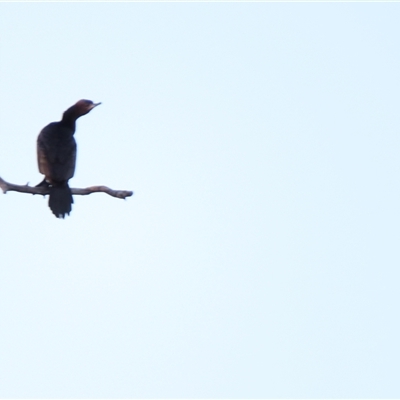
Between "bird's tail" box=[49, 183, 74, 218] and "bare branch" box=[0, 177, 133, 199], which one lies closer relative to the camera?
"bare branch" box=[0, 177, 133, 199]

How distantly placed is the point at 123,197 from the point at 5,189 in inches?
50.7

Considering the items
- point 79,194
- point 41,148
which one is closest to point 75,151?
point 41,148

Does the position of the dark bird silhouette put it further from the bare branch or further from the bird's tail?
the bare branch

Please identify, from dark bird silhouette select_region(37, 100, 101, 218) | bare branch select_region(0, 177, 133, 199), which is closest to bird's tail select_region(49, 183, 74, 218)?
dark bird silhouette select_region(37, 100, 101, 218)

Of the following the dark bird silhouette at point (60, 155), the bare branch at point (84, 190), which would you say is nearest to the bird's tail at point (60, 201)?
the dark bird silhouette at point (60, 155)

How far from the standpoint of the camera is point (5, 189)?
1096cm

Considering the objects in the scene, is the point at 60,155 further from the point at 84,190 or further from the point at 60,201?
the point at 84,190

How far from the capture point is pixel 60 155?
42.3ft

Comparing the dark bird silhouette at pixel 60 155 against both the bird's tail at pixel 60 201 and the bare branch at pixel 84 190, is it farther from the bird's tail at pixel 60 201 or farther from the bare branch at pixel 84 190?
the bare branch at pixel 84 190

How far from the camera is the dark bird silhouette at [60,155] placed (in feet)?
40.7

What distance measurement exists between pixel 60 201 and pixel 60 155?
787 mm

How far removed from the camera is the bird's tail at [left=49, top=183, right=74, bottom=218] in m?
12.3

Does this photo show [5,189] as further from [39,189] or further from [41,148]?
[41,148]

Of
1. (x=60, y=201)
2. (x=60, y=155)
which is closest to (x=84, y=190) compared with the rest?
(x=60, y=201)
